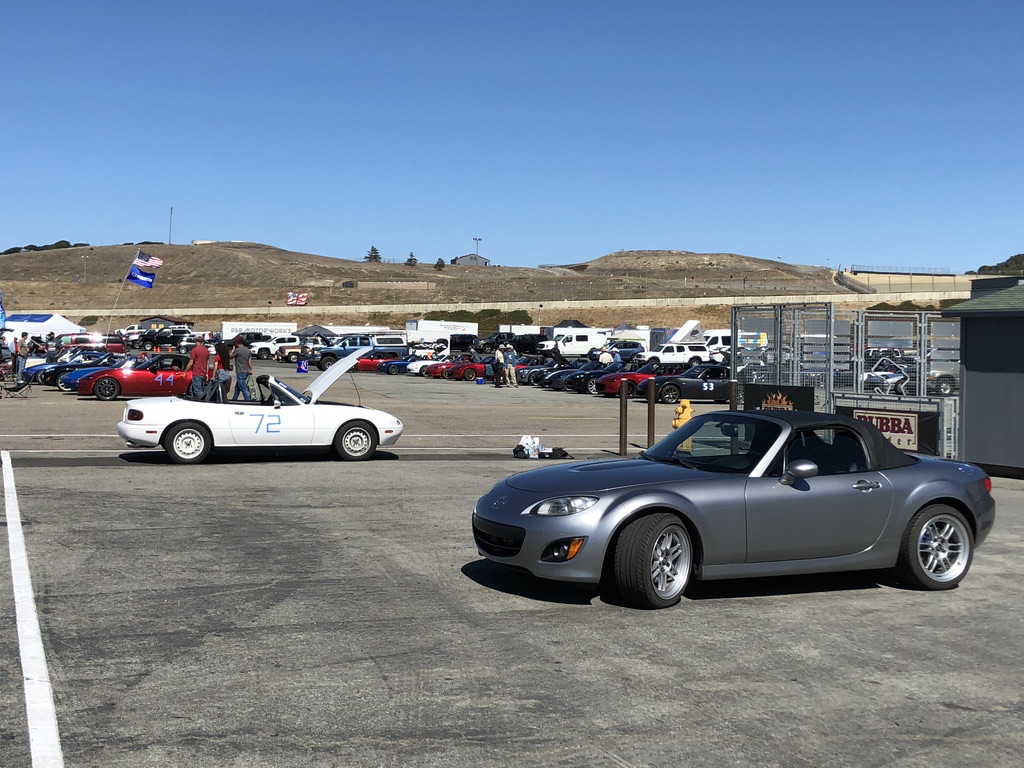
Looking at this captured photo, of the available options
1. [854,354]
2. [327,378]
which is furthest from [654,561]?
[854,354]

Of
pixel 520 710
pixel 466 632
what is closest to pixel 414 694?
pixel 520 710

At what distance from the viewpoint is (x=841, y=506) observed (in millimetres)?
7930

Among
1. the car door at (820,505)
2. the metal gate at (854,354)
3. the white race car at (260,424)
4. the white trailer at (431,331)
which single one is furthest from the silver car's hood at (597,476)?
the white trailer at (431,331)

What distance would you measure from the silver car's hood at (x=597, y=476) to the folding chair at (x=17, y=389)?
2568 cm

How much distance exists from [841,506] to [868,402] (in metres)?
10.1

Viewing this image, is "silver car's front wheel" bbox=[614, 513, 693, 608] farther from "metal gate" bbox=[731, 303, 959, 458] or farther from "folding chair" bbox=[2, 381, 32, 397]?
"folding chair" bbox=[2, 381, 32, 397]

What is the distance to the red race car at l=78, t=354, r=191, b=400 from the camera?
91.6 feet

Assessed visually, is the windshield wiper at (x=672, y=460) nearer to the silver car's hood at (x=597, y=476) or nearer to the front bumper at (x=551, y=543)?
the silver car's hood at (x=597, y=476)

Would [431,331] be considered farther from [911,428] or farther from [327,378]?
[911,428]

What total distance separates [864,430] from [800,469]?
1.16 metres

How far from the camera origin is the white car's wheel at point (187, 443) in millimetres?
15219

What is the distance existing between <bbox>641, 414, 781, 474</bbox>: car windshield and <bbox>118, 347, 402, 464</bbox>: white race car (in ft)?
26.1

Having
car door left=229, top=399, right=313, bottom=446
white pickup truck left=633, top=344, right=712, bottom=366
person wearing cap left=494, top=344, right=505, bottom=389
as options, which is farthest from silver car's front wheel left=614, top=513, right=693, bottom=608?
white pickup truck left=633, top=344, right=712, bottom=366

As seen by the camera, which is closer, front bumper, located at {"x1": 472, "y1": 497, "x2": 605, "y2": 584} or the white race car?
front bumper, located at {"x1": 472, "y1": 497, "x2": 605, "y2": 584}
